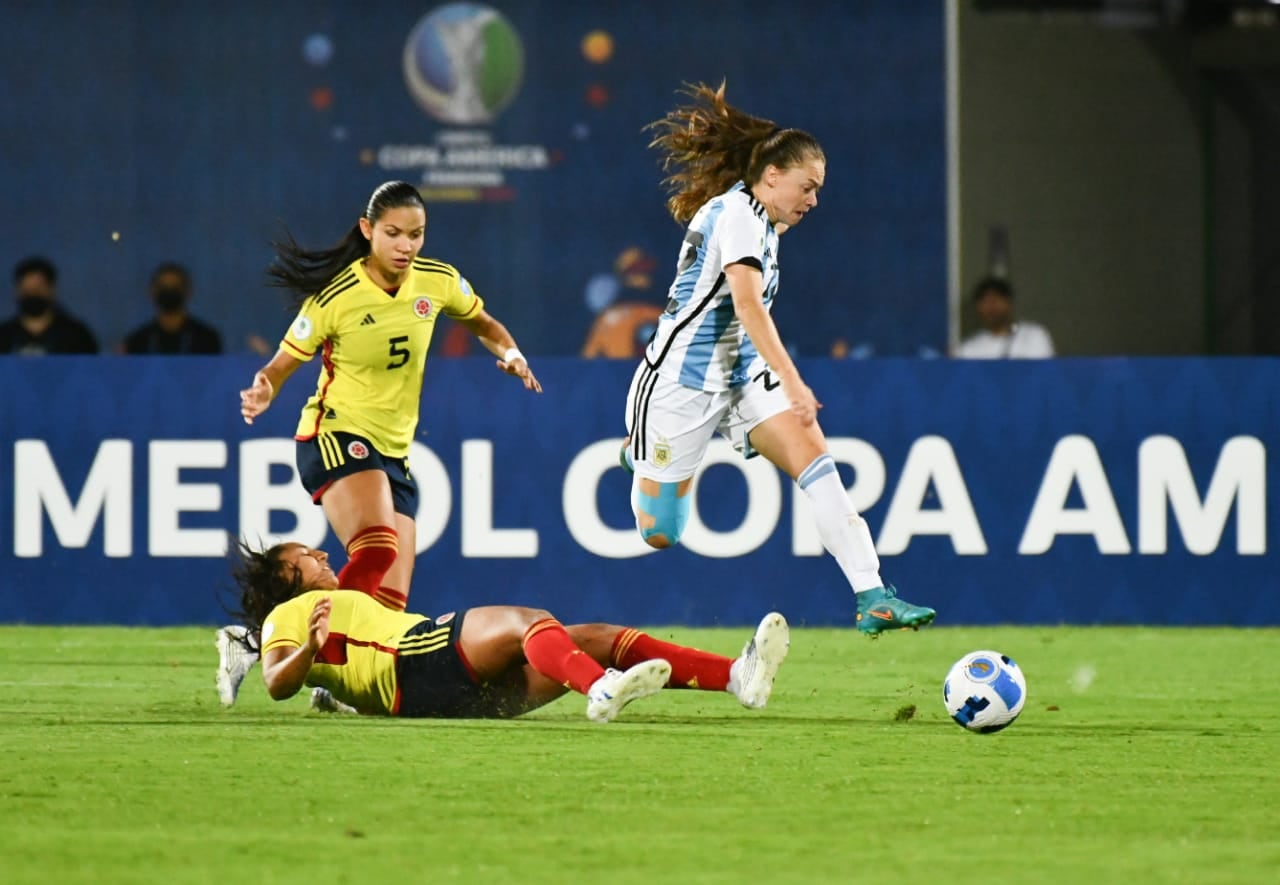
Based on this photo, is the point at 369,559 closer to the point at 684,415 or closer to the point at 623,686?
the point at 684,415

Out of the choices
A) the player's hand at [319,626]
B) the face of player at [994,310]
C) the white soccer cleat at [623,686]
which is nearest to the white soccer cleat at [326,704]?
the player's hand at [319,626]

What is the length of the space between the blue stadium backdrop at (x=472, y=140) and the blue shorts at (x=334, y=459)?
653cm

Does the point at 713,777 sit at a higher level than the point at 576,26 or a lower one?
lower

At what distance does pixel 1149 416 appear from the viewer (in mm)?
11453

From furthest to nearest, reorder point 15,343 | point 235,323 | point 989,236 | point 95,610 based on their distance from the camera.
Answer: point 989,236 < point 235,323 < point 15,343 < point 95,610

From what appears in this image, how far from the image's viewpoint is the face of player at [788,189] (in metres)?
7.88

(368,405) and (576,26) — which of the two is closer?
(368,405)

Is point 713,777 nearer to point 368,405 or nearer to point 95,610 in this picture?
point 368,405

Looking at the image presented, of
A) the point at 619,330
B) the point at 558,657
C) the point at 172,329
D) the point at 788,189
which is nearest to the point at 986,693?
the point at 558,657

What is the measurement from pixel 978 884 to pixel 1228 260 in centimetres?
1331

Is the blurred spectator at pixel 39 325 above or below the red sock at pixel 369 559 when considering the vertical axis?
above

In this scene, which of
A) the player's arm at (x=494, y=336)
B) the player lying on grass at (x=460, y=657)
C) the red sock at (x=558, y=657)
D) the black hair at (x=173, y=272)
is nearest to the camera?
the red sock at (x=558, y=657)

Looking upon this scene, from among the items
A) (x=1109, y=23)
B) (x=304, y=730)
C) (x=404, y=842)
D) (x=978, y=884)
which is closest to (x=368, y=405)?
(x=304, y=730)

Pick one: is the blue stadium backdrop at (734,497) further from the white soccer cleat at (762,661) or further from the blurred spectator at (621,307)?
the white soccer cleat at (762,661)
